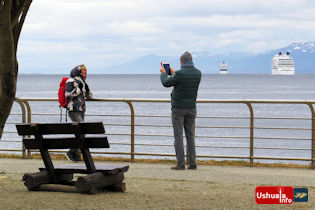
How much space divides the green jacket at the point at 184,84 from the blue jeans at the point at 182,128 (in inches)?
3.9

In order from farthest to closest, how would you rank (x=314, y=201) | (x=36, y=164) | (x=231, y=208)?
(x=36, y=164) → (x=314, y=201) → (x=231, y=208)

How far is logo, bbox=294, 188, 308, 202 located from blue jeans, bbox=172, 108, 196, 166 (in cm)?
239

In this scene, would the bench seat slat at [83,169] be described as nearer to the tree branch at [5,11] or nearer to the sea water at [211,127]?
the tree branch at [5,11]

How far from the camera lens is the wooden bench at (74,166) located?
23.8ft

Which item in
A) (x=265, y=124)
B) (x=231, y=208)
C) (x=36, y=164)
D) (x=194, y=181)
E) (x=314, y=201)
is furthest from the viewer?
(x=265, y=124)

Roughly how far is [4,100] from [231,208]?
2.78m

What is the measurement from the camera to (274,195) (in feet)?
24.8

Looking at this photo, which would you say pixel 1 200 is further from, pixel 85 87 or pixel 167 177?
pixel 85 87

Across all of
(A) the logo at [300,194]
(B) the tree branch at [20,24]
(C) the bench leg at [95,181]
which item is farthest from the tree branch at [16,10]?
(A) the logo at [300,194]

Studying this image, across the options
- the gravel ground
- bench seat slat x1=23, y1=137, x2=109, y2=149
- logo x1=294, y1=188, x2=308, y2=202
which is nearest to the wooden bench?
bench seat slat x1=23, y1=137, x2=109, y2=149

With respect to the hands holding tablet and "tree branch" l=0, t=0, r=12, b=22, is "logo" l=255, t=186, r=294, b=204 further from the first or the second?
"tree branch" l=0, t=0, r=12, b=22

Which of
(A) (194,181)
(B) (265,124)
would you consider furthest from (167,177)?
(B) (265,124)

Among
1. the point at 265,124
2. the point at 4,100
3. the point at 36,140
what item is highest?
the point at 4,100

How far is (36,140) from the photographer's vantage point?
756 cm
